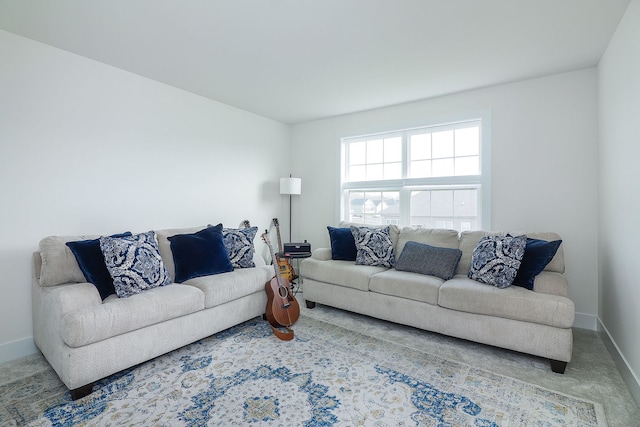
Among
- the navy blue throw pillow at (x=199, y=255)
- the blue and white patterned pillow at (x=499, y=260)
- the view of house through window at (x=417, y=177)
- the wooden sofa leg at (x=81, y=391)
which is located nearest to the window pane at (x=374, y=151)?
the view of house through window at (x=417, y=177)

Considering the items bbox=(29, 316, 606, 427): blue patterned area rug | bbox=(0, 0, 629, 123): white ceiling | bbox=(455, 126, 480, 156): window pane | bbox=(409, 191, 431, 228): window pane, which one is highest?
→ bbox=(0, 0, 629, 123): white ceiling

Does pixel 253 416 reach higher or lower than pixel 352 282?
lower

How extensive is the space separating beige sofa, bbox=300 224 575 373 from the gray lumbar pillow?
0.08 metres

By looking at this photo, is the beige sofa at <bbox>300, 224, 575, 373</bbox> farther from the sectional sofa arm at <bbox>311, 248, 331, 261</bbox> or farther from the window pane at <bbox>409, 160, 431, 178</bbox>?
the window pane at <bbox>409, 160, 431, 178</bbox>

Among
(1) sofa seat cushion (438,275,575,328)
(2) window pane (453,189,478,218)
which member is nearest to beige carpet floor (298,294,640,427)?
(1) sofa seat cushion (438,275,575,328)

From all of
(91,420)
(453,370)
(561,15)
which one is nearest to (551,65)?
(561,15)

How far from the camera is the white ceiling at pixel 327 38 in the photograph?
2.12 metres

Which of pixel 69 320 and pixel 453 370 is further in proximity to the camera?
pixel 453 370

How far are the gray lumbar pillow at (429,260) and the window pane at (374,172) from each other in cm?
140

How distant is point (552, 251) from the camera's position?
257 centimetres

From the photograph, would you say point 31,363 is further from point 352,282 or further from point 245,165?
point 245,165

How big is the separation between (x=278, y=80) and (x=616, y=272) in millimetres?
3521

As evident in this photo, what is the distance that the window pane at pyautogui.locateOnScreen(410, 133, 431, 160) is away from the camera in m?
4.06

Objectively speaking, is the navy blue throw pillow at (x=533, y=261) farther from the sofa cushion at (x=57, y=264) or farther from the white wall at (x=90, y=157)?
the sofa cushion at (x=57, y=264)
